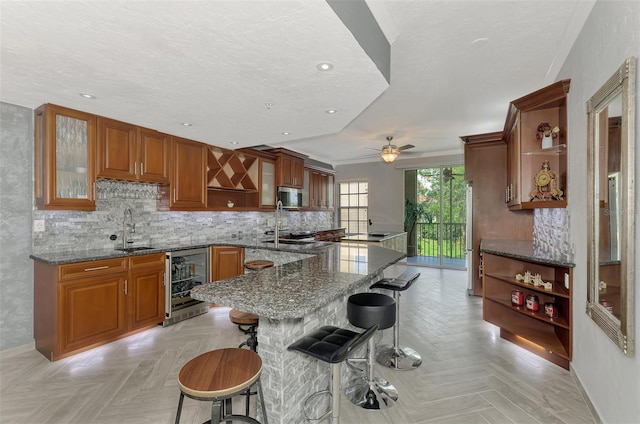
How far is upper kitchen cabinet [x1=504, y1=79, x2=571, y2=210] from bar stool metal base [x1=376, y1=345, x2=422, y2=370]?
1.92 m

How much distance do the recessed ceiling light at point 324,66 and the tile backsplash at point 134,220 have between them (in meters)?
3.01

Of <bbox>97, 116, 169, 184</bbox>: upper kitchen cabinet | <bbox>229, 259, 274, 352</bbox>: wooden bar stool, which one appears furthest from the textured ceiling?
<bbox>229, 259, 274, 352</bbox>: wooden bar stool

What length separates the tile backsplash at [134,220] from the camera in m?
3.05

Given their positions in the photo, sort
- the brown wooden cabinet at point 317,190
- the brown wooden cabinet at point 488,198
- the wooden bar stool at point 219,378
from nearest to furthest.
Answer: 1. the wooden bar stool at point 219,378
2. the brown wooden cabinet at point 488,198
3. the brown wooden cabinet at point 317,190

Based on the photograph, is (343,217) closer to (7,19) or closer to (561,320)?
(561,320)

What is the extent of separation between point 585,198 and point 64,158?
180 inches

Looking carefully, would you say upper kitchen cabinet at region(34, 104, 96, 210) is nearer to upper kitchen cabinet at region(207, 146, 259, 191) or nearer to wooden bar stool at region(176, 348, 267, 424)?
upper kitchen cabinet at region(207, 146, 259, 191)

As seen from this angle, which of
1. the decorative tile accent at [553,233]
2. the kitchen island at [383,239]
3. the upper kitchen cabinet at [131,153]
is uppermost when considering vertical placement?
the upper kitchen cabinet at [131,153]

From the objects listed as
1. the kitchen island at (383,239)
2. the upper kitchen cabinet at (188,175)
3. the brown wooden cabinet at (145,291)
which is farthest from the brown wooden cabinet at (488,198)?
the brown wooden cabinet at (145,291)

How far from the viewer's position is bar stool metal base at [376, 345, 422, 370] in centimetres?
252

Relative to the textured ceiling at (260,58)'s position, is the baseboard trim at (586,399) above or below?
below

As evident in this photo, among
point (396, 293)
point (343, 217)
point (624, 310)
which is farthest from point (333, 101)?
point (343, 217)

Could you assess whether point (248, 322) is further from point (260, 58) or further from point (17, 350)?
point (17, 350)

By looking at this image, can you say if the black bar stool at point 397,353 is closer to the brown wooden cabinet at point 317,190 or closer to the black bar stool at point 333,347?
the black bar stool at point 333,347
